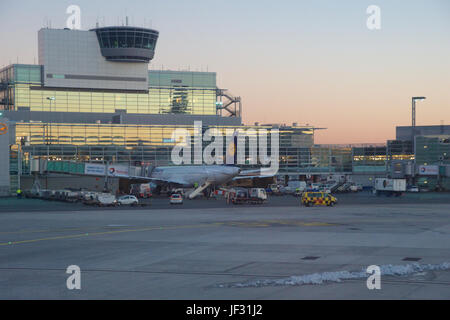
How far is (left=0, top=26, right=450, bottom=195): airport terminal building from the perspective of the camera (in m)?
154

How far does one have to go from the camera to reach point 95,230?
43.1 m

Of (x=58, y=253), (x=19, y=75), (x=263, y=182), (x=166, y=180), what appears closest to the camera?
(x=58, y=253)

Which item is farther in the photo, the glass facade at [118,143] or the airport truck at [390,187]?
the glass facade at [118,143]

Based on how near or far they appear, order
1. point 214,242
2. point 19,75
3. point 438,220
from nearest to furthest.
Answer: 1. point 214,242
2. point 438,220
3. point 19,75

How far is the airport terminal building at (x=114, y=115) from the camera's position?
15350cm

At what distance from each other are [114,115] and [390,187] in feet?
309

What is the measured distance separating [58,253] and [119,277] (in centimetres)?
858

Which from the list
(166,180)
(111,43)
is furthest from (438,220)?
(111,43)

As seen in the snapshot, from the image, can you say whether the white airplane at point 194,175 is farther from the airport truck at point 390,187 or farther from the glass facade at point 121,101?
the glass facade at point 121,101

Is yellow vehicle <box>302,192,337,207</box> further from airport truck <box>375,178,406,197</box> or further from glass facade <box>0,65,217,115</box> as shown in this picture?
glass facade <box>0,65,217,115</box>

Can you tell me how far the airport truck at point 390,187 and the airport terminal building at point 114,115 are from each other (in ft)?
168

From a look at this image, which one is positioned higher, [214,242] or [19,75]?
[19,75]

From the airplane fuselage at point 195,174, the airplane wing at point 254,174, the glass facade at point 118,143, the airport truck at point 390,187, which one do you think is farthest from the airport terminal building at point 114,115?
the airport truck at point 390,187

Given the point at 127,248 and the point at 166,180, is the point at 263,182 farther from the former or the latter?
the point at 127,248
